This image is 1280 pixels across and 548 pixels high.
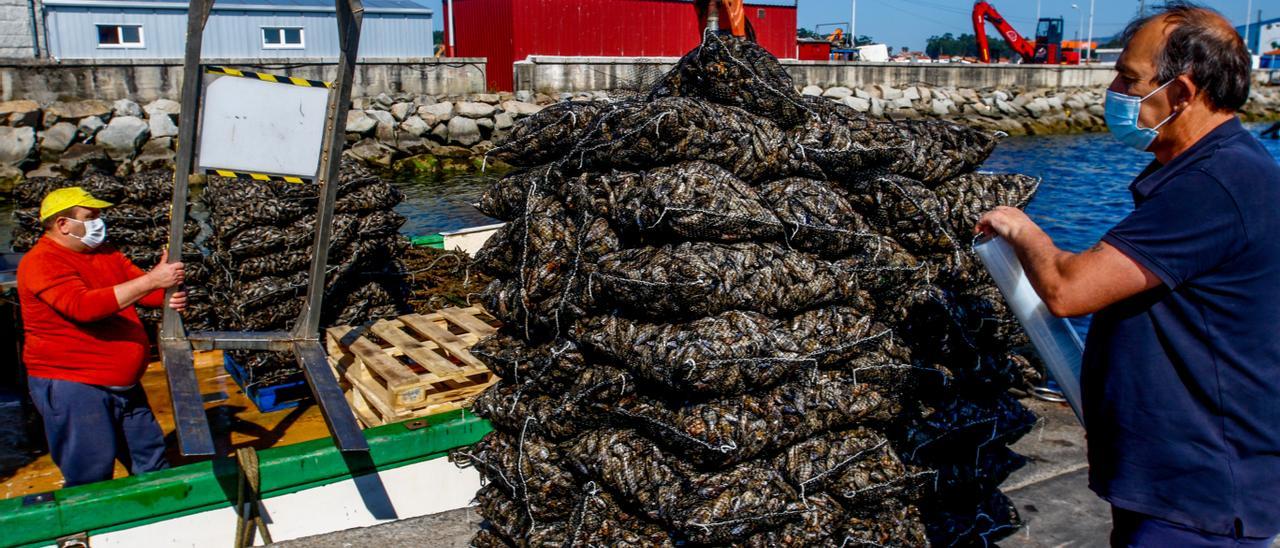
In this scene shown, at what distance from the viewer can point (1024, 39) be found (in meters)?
51.1

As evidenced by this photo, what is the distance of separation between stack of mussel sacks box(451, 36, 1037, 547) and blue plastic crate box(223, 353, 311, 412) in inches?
95.2

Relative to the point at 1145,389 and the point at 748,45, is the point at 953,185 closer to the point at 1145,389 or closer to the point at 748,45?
the point at 748,45

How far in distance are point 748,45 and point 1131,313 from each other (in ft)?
7.63

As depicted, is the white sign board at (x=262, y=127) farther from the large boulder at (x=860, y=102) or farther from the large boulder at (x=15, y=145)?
the large boulder at (x=860, y=102)

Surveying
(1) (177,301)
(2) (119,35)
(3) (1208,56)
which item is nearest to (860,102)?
(2) (119,35)

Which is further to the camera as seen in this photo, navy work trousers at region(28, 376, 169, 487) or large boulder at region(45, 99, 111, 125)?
large boulder at region(45, 99, 111, 125)

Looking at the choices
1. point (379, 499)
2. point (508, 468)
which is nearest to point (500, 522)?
point (508, 468)

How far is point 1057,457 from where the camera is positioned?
5.47m

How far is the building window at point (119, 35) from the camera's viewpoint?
28.4m

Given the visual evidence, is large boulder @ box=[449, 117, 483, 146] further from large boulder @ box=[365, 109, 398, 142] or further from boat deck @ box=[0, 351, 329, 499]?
boat deck @ box=[0, 351, 329, 499]

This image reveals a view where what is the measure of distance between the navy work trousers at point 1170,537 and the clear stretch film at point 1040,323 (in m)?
0.32

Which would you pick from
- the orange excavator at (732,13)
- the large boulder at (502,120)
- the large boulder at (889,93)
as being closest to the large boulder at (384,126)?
the large boulder at (502,120)

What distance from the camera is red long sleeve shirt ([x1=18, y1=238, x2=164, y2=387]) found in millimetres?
4410

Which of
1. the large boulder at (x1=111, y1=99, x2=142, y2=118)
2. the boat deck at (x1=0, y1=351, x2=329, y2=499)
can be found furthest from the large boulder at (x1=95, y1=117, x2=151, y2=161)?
the boat deck at (x1=0, y1=351, x2=329, y2=499)
